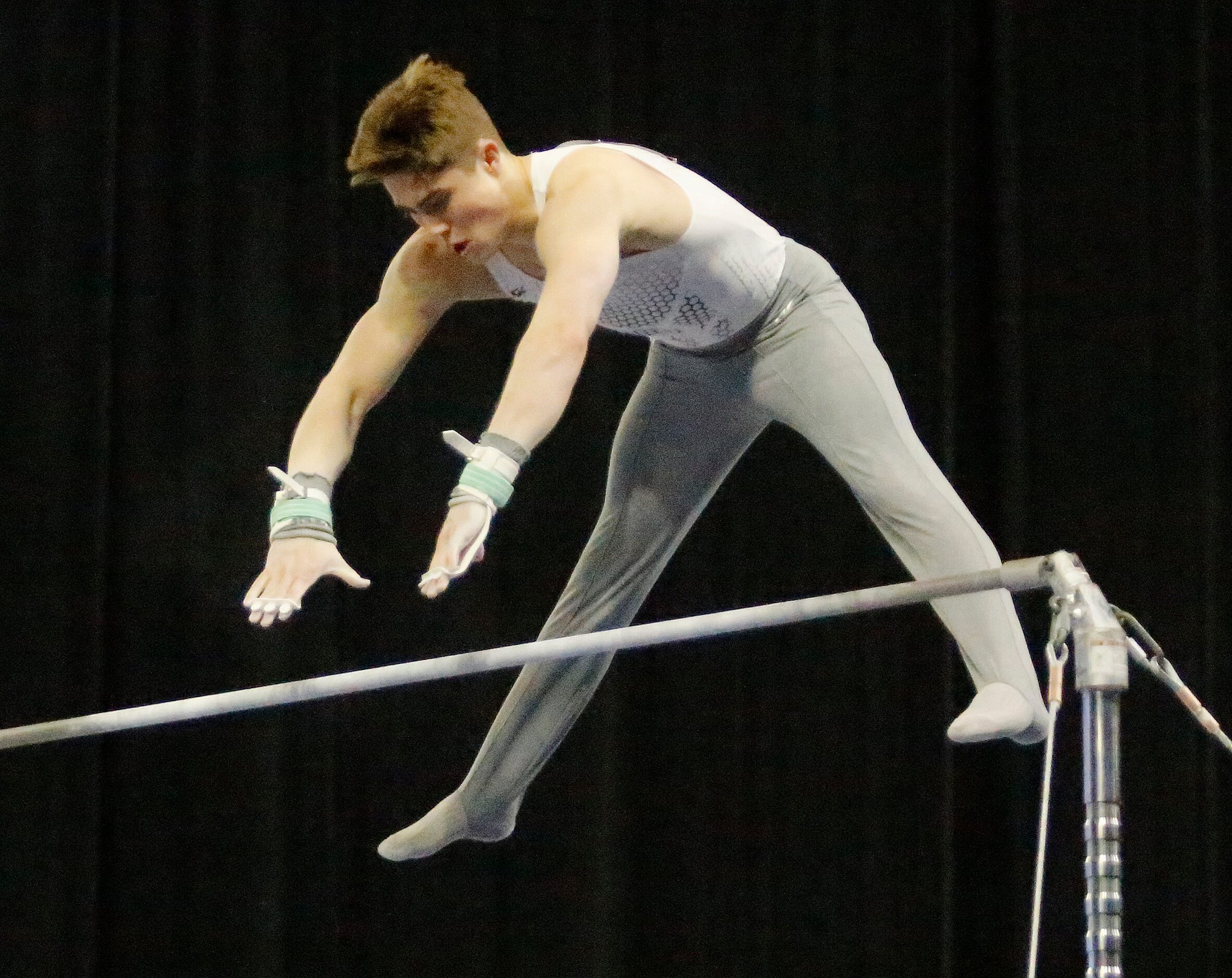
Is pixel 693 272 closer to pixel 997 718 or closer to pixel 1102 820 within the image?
pixel 997 718

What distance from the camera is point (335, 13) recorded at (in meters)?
3.96

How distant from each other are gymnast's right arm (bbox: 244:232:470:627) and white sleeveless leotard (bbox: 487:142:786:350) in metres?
0.11

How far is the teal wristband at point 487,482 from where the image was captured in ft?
6.84

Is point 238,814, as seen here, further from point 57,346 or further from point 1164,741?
point 1164,741

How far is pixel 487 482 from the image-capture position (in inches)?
82.2

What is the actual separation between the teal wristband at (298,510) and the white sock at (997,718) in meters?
0.89

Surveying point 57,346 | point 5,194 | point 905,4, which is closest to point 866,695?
point 905,4

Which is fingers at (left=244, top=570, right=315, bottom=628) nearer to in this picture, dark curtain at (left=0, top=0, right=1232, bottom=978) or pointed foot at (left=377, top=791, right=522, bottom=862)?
pointed foot at (left=377, top=791, right=522, bottom=862)

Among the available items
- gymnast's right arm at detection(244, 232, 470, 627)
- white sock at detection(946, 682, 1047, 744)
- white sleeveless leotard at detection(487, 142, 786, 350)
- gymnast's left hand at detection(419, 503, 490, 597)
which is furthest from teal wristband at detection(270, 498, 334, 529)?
white sock at detection(946, 682, 1047, 744)

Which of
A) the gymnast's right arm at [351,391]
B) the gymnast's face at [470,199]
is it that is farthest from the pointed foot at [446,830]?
the gymnast's face at [470,199]

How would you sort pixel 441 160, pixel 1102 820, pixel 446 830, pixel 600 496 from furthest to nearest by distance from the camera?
pixel 600 496, pixel 446 830, pixel 441 160, pixel 1102 820

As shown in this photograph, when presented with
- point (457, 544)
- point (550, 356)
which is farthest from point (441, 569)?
point (550, 356)

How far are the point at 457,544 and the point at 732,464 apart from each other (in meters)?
0.71

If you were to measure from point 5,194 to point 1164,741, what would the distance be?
9.34ft
